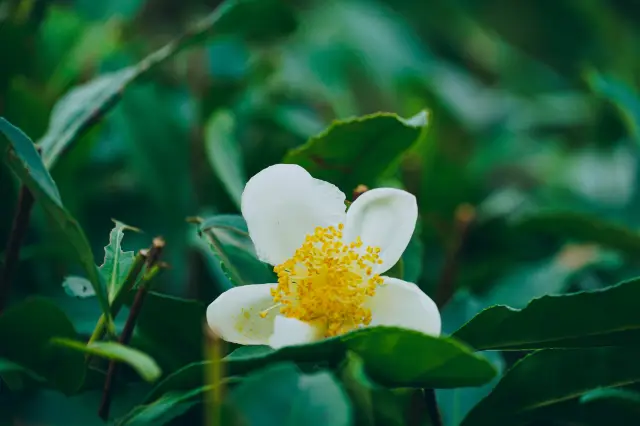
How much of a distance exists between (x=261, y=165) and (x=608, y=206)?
0.55m

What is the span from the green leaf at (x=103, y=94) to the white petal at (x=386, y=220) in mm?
245

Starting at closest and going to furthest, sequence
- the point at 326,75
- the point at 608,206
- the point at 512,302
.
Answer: the point at 512,302
the point at 608,206
the point at 326,75

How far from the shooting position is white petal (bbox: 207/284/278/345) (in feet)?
1.65

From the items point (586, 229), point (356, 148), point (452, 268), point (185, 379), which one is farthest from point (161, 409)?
point (586, 229)

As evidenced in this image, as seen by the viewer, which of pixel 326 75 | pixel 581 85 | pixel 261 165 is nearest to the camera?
pixel 261 165

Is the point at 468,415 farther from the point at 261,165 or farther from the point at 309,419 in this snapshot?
the point at 261,165

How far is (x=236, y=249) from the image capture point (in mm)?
578

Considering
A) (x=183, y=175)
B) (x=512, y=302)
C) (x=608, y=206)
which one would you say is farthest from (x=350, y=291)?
(x=608, y=206)

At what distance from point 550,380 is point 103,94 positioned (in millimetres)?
429

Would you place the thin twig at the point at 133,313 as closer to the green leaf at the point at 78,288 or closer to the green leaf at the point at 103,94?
the green leaf at the point at 78,288

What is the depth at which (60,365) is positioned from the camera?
525mm

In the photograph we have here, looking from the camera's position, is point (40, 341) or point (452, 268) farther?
point (452, 268)

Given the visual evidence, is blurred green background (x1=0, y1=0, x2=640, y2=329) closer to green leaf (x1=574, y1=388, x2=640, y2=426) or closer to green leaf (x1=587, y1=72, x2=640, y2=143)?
green leaf (x1=587, y1=72, x2=640, y2=143)

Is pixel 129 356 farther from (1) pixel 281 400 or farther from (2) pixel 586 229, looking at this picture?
(2) pixel 586 229
